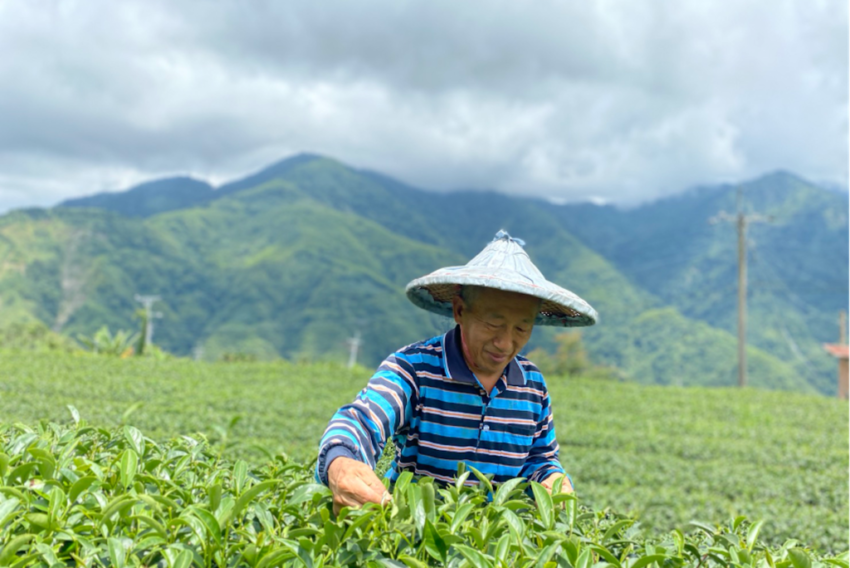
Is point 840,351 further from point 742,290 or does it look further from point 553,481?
point 553,481

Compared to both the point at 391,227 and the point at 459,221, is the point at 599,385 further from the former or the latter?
the point at 459,221

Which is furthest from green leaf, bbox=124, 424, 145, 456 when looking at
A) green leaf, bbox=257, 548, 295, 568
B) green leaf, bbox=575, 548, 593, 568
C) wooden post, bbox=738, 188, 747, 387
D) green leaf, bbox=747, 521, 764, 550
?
wooden post, bbox=738, 188, 747, 387

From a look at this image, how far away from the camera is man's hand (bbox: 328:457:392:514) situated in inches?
40.8

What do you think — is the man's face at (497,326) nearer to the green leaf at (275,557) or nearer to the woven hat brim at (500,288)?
the woven hat brim at (500,288)

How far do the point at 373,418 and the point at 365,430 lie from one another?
45mm

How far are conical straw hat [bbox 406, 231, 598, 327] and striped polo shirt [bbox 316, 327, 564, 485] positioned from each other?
0.45 feet

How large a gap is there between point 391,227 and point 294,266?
49131 mm

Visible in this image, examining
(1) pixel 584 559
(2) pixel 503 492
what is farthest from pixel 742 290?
(1) pixel 584 559

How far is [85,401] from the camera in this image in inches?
257

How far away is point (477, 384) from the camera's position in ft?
5.16

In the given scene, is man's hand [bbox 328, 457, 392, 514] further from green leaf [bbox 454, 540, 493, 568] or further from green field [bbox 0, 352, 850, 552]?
green field [bbox 0, 352, 850, 552]

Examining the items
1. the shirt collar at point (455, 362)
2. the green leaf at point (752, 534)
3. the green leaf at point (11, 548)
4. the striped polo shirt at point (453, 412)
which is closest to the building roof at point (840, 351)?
the striped polo shirt at point (453, 412)

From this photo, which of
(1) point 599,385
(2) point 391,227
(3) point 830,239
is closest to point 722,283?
(3) point 830,239

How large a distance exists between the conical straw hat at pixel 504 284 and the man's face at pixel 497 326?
0.05 m
